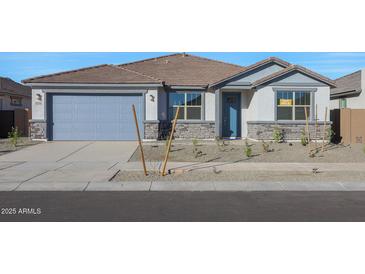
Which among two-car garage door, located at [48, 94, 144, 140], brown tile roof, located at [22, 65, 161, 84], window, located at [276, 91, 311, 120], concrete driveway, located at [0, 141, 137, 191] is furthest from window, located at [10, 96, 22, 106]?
window, located at [276, 91, 311, 120]

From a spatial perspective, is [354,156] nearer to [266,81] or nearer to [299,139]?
[299,139]

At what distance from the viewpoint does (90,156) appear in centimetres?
1645

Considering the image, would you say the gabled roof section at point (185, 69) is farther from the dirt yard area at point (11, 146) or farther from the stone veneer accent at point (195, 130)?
the dirt yard area at point (11, 146)

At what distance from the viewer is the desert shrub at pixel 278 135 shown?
807 inches

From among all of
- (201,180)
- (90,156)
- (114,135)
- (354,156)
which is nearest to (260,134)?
(354,156)

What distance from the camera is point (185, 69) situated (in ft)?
84.7

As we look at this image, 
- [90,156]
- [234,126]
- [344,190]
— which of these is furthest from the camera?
[234,126]

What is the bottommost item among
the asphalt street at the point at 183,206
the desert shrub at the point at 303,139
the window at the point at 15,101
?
the asphalt street at the point at 183,206

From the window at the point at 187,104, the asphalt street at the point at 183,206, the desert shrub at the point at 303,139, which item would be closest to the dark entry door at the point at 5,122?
the window at the point at 187,104

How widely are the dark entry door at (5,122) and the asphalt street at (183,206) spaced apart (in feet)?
60.0

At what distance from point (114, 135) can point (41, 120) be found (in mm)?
3860

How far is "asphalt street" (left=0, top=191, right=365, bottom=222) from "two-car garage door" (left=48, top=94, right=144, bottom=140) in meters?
12.4

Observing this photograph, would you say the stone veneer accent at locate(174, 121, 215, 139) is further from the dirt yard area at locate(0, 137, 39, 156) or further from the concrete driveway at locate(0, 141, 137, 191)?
the dirt yard area at locate(0, 137, 39, 156)

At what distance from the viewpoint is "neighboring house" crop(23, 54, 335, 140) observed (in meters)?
21.1
